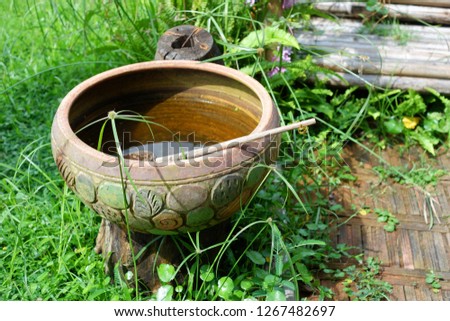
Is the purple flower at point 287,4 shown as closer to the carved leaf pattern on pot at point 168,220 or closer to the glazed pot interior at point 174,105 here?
the glazed pot interior at point 174,105

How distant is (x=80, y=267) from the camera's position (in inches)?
99.4

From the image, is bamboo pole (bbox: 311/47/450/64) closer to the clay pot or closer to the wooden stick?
the clay pot

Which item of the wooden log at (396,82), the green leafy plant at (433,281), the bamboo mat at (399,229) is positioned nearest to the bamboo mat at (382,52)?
the wooden log at (396,82)

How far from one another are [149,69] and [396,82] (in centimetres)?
168

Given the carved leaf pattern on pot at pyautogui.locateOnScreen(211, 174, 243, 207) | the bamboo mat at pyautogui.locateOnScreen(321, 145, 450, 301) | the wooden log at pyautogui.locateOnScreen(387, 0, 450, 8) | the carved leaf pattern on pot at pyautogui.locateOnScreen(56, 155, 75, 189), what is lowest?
the bamboo mat at pyautogui.locateOnScreen(321, 145, 450, 301)

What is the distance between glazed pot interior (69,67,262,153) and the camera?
2373 millimetres

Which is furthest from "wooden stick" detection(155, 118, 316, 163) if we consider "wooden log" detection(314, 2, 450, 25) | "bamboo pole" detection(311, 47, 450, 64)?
"wooden log" detection(314, 2, 450, 25)

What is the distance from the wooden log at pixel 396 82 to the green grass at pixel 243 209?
0.17 ft

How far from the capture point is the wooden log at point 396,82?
3.46 metres

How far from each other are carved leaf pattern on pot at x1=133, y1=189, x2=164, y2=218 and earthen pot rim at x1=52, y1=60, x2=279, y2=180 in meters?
0.09

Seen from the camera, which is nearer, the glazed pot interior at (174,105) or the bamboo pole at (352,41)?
the glazed pot interior at (174,105)

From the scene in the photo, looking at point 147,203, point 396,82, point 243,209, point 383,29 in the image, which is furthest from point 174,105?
point 383,29

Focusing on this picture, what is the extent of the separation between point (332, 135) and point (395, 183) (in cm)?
42

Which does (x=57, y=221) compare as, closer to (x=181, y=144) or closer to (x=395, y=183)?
(x=181, y=144)
